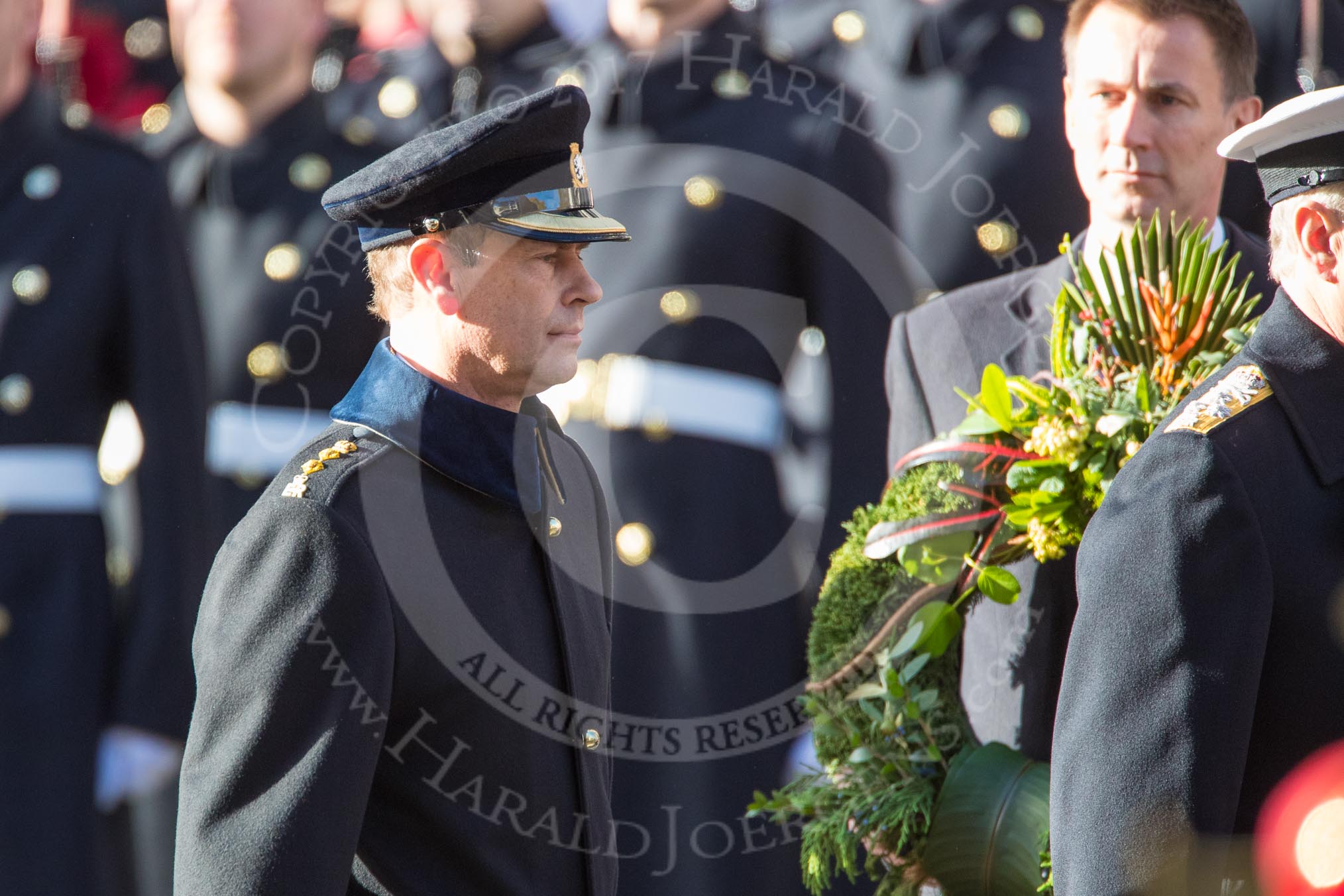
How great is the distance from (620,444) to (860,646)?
1.25 meters

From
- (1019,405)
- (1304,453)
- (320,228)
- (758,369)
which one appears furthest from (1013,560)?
(320,228)

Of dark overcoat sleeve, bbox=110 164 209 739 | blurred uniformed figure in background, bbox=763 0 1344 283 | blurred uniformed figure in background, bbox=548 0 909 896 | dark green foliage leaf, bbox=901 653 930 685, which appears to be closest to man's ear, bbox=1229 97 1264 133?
blurred uniformed figure in background, bbox=763 0 1344 283

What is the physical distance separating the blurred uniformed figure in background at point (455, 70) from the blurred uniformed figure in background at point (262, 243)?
0.62 ft

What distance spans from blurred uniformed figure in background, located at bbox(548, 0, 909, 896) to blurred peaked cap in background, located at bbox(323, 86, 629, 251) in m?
1.40

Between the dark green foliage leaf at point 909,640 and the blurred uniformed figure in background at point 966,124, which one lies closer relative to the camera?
the dark green foliage leaf at point 909,640

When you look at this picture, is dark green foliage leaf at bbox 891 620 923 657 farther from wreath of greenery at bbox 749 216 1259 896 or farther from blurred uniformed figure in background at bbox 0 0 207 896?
blurred uniformed figure in background at bbox 0 0 207 896

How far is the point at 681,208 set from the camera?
3.88 metres

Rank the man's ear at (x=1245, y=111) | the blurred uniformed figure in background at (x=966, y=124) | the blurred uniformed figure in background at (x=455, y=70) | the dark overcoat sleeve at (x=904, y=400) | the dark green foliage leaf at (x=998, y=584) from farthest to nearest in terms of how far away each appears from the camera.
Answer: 1. the blurred uniformed figure in background at (x=455, y=70)
2. the blurred uniformed figure in background at (x=966, y=124)
3. the dark overcoat sleeve at (x=904, y=400)
4. the man's ear at (x=1245, y=111)
5. the dark green foliage leaf at (x=998, y=584)

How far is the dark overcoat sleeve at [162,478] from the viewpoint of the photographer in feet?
12.3

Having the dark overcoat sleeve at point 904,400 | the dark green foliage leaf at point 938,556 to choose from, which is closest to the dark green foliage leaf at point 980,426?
the dark green foliage leaf at point 938,556

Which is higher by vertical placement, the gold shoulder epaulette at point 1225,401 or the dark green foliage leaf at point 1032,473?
the gold shoulder epaulette at point 1225,401

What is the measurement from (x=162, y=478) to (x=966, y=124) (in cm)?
180

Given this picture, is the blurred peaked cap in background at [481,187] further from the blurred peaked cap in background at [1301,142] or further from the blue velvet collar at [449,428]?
the blurred peaked cap in background at [1301,142]

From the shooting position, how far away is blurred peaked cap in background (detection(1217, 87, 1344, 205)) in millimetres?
2068
